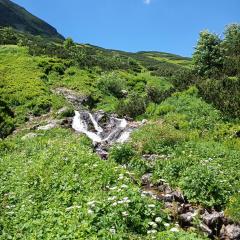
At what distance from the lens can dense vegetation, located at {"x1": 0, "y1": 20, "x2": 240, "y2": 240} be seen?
36.3 feet

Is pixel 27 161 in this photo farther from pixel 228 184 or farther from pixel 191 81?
pixel 191 81

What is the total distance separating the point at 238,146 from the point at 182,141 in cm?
265

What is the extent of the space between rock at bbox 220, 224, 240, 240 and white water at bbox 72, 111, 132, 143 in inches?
513

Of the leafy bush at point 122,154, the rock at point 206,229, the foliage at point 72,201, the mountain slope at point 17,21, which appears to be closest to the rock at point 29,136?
the foliage at point 72,201

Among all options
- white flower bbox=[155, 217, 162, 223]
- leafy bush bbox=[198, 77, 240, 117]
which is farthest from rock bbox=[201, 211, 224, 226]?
leafy bush bbox=[198, 77, 240, 117]

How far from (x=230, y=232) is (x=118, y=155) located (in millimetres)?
8150

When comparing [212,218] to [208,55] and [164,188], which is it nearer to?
[164,188]

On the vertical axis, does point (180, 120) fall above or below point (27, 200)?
above

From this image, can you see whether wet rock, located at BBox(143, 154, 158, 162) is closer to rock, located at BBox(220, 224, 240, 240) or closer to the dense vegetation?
the dense vegetation

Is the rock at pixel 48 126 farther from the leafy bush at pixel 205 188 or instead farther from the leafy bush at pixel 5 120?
the leafy bush at pixel 205 188

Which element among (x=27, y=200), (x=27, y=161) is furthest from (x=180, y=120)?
(x=27, y=200)

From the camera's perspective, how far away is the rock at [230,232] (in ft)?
40.1

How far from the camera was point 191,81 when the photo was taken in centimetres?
3428

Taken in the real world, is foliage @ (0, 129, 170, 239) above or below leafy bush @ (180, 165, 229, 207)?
below
